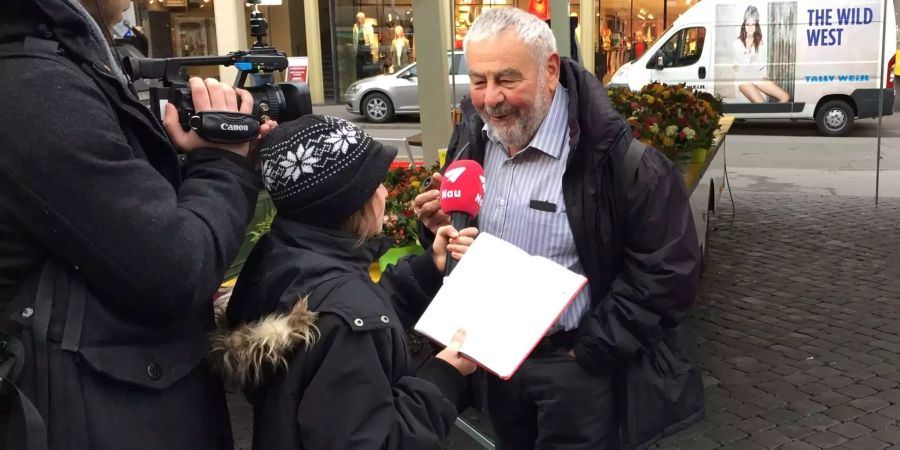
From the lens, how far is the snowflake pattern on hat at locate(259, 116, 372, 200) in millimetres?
1616

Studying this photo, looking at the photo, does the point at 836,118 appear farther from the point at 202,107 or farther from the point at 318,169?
the point at 202,107

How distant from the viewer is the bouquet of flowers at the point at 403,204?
14.2 feet

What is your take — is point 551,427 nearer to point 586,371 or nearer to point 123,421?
point 586,371

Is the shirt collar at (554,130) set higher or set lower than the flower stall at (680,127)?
higher

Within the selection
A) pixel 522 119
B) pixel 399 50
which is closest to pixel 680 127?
pixel 522 119

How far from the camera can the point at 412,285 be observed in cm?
219

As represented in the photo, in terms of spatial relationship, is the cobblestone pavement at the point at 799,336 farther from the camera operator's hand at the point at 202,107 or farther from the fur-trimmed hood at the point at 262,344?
the camera operator's hand at the point at 202,107

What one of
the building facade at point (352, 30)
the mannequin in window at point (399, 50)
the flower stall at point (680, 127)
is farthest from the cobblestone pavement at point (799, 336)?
the mannequin in window at point (399, 50)

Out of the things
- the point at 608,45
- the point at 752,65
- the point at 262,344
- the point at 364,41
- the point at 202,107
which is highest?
the point at 364,41

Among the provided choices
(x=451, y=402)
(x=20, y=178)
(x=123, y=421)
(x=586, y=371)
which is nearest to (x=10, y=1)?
(x=20, y=178)

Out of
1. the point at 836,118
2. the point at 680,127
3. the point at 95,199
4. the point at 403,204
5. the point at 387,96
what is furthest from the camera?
the point at 387,96

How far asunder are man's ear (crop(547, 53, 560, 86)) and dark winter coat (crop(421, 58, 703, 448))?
6 cm

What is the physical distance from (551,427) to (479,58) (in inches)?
43.6

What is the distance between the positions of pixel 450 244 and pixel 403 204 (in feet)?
8.43
